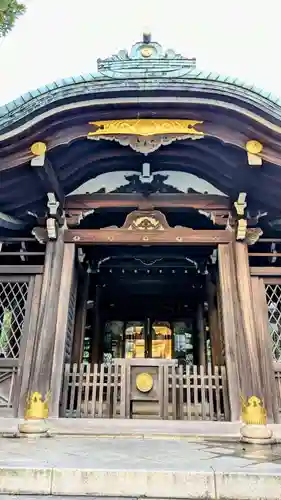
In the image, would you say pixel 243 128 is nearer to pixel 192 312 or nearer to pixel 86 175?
pixel 86 175

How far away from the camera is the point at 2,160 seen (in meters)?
5.41

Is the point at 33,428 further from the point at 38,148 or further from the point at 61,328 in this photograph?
the point at 38,148

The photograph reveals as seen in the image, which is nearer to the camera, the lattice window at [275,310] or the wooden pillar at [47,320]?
the wooden pillar at [47,320]

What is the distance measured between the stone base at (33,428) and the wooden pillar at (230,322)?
7.83 feet

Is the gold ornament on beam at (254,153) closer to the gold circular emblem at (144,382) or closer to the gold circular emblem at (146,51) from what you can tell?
the gold circular emblem at (144,382)

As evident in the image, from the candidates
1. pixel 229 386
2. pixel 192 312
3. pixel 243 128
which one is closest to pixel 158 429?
pixel 229 386

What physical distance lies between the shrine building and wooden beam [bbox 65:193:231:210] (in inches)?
0.7

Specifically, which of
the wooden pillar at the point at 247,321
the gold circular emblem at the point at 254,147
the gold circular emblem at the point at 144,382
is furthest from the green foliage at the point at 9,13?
the gold circular emblem at the point at 144,382

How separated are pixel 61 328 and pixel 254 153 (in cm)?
362

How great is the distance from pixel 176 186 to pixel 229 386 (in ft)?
10.3

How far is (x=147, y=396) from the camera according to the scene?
5457mm

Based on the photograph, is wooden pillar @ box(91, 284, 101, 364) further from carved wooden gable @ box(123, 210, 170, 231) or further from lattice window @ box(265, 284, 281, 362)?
lattice window @ box(265, 284, 281, 362)

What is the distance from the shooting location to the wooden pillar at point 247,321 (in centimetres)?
507

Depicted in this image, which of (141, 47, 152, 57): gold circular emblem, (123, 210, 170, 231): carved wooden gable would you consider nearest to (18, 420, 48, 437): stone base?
(123, 210, 170, 231): carved wooden gable
